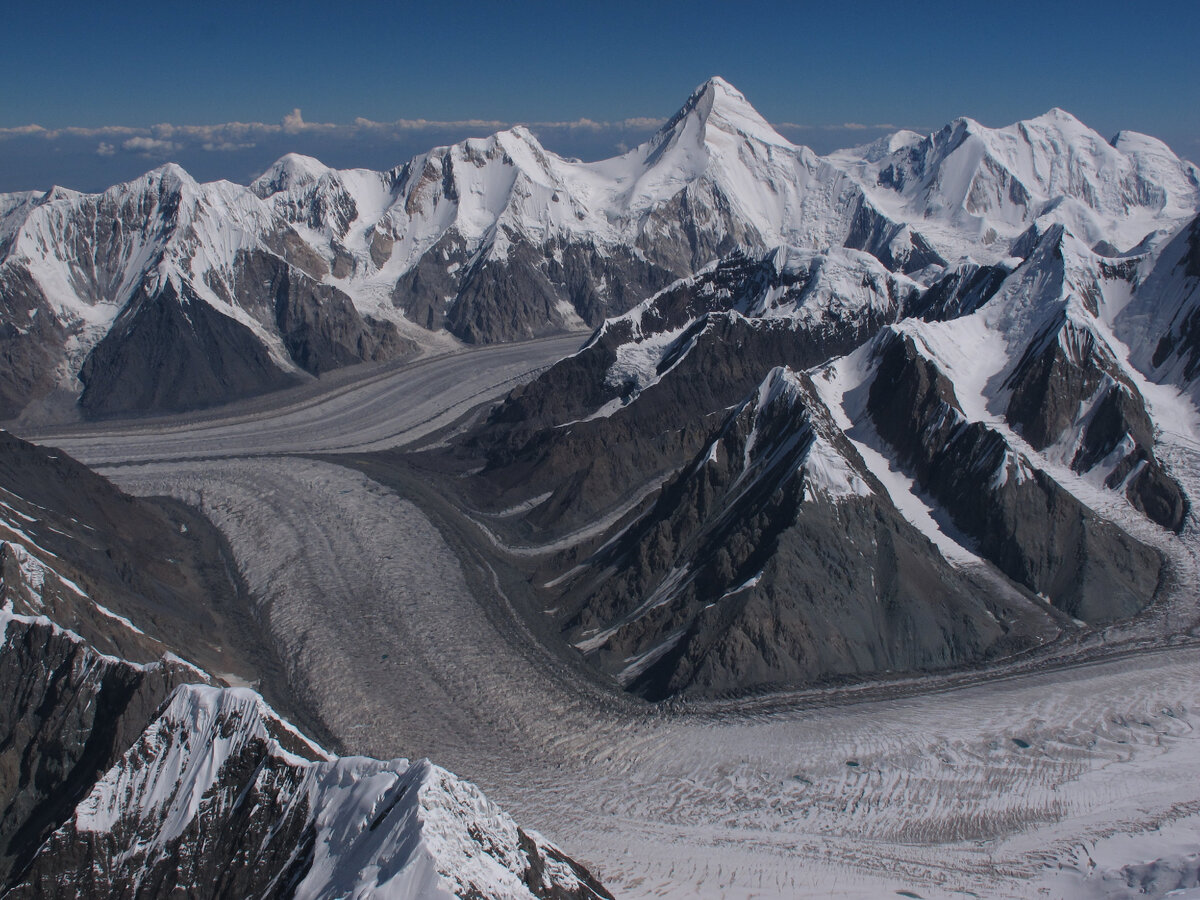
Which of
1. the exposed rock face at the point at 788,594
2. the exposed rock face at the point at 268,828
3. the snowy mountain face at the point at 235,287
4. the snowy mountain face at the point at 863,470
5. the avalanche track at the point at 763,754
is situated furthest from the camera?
the snowy mountain face at the point at 235,287

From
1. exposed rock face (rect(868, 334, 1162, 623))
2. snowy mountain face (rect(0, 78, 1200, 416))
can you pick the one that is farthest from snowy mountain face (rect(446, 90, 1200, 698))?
snowy mountain face (rect(0, 78, 1200, 416))


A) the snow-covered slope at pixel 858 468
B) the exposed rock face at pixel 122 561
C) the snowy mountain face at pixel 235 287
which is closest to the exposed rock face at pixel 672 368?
the snow-covered slope at pixel 858 468

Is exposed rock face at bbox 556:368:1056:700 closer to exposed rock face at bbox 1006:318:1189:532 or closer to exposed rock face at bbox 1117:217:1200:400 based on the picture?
exposed rock face at bbox 1006:318:1189:532

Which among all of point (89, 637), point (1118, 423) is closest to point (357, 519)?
point (89, 637)

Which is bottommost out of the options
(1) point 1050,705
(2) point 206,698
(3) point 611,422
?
(1) point 1050,705

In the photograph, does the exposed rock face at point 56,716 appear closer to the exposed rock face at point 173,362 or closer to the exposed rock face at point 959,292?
the exposed rock face at point 959,292

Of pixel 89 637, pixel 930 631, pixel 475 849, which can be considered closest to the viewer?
pixel 475 849

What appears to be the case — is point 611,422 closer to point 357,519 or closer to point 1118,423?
point 357,519
